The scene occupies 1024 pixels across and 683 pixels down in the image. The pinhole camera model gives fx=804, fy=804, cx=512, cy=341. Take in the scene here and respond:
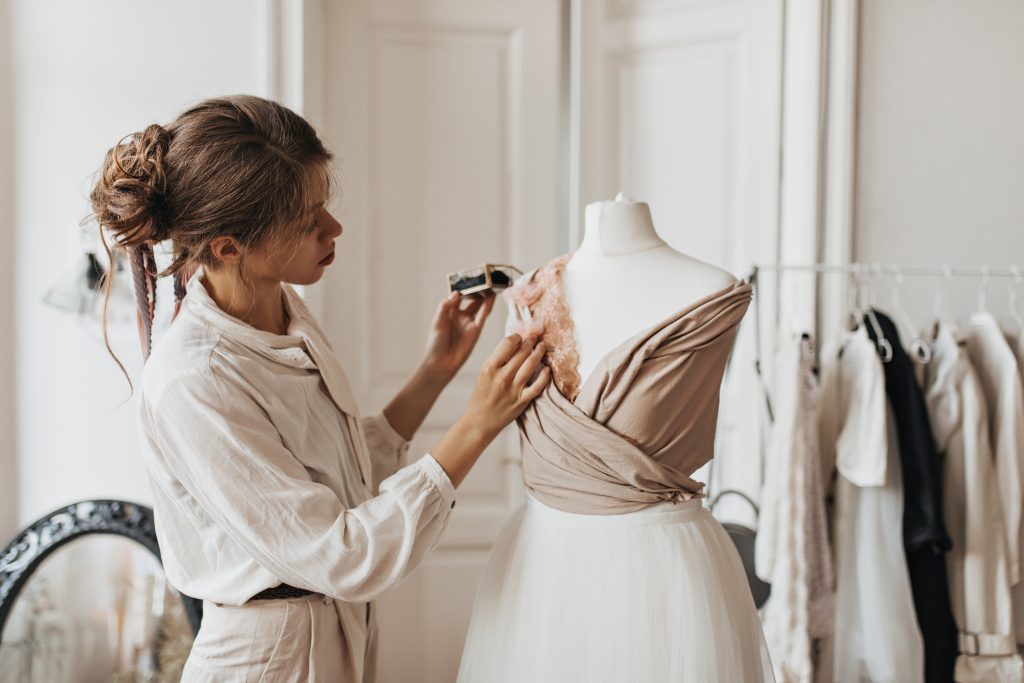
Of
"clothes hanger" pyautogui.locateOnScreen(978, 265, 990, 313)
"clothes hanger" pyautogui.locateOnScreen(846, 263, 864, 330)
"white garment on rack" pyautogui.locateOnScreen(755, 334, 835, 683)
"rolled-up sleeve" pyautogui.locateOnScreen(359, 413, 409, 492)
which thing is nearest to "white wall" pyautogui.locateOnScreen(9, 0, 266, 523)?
"rolled-up sleeve" pyautogui.locateOnScreen(359, 413, 409, 492)

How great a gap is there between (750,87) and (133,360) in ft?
5.81

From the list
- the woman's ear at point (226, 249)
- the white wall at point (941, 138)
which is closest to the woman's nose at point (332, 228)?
the woman's ear at point (226, 249)

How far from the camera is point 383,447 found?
150 cm

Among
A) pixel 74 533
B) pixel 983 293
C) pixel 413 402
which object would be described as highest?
pixel 983 293

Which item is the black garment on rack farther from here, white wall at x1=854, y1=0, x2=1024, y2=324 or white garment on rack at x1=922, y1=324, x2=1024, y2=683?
white wall at x1=854, y1=0, x2=1024, y2=324

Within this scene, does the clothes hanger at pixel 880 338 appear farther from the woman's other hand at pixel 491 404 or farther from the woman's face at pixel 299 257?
the woman's face at pixel 299 257

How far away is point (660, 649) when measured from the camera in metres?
1.07

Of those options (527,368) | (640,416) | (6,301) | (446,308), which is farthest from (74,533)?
(640,416)

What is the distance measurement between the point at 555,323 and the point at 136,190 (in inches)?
23.7

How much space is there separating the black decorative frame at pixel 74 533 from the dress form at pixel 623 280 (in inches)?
47.4

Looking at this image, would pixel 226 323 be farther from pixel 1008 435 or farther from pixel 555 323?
pixel 1008 435

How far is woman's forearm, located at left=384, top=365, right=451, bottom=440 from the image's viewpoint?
152 cm

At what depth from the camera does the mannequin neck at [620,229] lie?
47.2 inches

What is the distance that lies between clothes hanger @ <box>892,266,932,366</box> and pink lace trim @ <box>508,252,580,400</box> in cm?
102
